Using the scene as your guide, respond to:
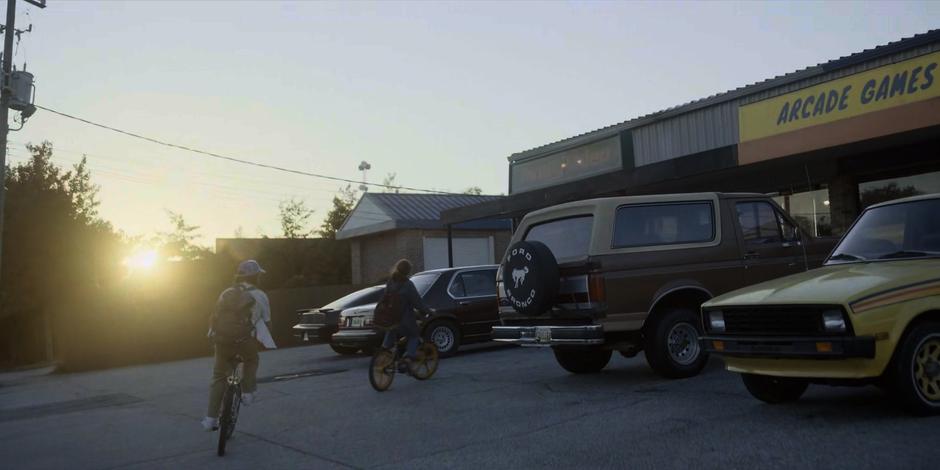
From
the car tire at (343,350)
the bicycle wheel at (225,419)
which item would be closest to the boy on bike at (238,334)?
the bicycle wheel at (225,419)

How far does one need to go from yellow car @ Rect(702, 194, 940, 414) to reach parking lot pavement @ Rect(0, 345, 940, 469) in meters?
0.36

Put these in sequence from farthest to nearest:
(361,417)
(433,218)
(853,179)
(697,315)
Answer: (433,218) → (853,179) → (697,315) → (361,417)

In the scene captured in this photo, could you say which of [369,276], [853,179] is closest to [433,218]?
[369,276]

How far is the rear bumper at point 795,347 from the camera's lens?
585cm

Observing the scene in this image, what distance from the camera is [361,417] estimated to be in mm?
8656

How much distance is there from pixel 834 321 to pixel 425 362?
20.4ft

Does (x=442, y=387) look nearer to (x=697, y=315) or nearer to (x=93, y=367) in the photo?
(x=697, y=315)

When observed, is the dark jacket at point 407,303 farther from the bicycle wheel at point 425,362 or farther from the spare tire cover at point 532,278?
the spare tire cover at point 532,278

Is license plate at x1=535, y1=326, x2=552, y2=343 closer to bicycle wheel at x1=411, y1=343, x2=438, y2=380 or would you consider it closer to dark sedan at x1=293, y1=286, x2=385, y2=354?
bicycle wheel at x1=411, y1=343, x2=438, y2=380

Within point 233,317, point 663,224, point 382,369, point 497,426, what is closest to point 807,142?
point 663,224

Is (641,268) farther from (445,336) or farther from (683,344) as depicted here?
(445,336)

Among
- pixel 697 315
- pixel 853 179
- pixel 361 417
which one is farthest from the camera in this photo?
pixel 853 179

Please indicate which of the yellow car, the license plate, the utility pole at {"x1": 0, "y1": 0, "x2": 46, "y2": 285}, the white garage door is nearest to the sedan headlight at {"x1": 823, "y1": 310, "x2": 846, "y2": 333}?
the yellow car

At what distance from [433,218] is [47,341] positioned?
14.6 m
